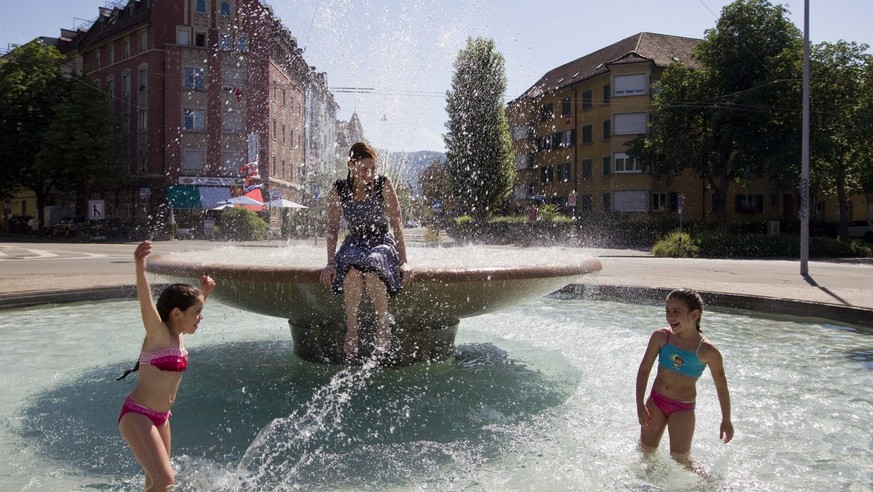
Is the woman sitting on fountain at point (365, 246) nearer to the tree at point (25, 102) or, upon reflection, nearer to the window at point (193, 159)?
the window at point (193, 159)

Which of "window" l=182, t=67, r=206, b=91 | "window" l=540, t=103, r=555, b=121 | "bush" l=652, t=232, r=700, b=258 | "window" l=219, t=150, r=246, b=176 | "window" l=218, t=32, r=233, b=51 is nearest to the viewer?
"bush" l=652, t=232, r=700, b=258

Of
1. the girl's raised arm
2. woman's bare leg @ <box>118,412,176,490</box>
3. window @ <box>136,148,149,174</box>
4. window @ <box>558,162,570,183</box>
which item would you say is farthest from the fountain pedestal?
window @ <box>558,162,570,183</box>

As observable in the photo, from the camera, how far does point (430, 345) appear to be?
604cm

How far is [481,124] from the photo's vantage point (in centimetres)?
4478

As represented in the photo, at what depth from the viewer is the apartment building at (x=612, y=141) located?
47031mm

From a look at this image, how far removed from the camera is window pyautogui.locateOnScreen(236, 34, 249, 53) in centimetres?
4494

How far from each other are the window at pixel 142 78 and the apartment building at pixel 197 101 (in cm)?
7

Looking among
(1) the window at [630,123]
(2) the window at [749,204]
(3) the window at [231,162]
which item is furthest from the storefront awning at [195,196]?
(2) the window at [749,204]

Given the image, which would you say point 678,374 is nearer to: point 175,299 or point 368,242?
point 368,242

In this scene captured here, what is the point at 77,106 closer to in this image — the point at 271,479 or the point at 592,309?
the point at 592,309

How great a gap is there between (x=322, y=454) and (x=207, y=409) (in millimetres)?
1303

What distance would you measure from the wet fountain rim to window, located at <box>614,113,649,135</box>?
44.6 meters

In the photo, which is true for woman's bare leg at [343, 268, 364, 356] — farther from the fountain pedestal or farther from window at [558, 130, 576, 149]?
window at [558, 130, 576, 149]

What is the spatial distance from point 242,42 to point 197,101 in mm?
5222
